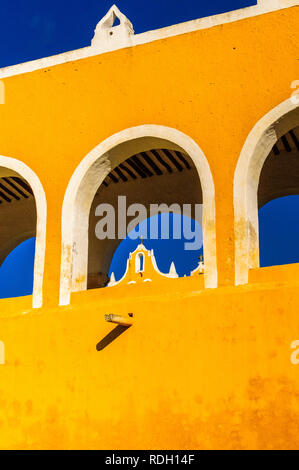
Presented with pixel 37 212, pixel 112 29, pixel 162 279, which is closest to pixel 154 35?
pixel 112 29

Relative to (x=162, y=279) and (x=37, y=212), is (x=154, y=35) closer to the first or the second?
(x=37, y=212)

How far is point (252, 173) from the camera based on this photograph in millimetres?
5648

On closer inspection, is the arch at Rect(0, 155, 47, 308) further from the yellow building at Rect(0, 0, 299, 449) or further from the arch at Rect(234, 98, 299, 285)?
the arch at Rect(234, 98, 299, 285)

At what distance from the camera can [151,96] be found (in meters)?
6.22

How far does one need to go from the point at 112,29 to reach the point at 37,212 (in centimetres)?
209

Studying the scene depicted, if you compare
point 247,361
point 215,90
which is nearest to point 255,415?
point 247,361

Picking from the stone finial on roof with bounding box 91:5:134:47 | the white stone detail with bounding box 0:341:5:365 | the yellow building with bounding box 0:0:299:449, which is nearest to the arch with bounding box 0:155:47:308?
the yellow building with bounding box 0:0:299:449

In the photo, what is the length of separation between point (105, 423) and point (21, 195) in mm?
4509

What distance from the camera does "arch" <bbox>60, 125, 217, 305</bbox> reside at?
5906 millimetres

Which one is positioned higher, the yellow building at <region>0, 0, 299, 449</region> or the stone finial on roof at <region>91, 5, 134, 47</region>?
the stone finial on roof at <region>91, 5, 134, 47</region>

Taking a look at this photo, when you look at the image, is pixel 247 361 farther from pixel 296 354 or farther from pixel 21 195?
pixel 21 195

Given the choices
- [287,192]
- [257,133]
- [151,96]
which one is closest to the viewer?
[257,133]

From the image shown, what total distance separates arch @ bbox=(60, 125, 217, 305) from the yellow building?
14 mm

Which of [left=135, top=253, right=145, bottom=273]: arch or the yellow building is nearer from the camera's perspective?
the yellow building
